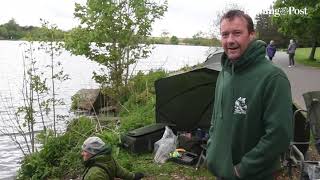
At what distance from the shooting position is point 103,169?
5.80m

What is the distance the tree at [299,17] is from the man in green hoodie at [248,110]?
24205mm

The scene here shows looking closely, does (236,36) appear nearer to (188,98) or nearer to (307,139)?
(307,139)

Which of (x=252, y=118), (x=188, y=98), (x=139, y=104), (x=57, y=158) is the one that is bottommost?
(x=57, y=158)

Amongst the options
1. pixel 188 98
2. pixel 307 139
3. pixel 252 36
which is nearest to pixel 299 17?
pixel 188 98

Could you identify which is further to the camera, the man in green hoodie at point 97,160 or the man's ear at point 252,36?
the man in green hoodie at point 97,160

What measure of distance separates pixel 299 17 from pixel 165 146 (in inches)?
895

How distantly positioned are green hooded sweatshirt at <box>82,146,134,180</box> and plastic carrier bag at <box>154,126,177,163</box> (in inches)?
86.8

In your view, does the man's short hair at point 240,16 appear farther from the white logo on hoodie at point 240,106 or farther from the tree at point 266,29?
the tree at point 266,29

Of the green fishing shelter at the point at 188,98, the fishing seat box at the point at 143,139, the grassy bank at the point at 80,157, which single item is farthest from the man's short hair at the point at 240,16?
the fishing seat box at the point at 143,139

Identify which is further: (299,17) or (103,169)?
(299,17)

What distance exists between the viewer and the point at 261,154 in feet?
10.0

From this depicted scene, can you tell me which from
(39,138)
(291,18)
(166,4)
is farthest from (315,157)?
(291,18)

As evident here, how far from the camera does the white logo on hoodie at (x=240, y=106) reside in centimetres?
313

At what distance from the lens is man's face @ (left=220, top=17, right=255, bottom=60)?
319cm
